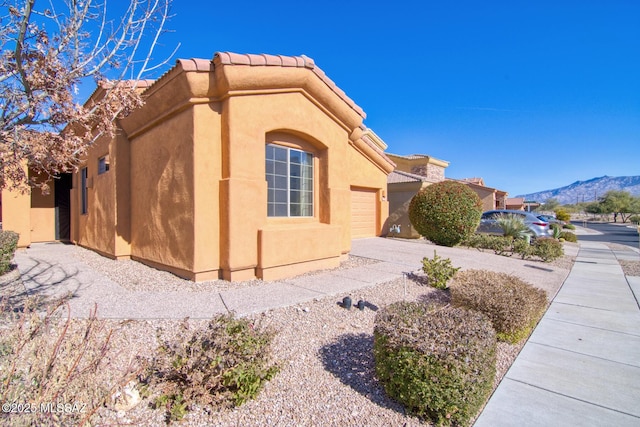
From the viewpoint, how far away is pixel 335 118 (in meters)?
9.02

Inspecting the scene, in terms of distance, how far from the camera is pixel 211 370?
299 cm

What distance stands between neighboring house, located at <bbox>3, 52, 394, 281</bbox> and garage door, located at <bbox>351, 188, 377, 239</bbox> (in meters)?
4.79

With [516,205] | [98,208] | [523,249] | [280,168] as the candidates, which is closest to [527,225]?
[523,249]

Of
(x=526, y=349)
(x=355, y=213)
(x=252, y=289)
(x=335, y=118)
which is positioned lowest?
(x=526, y=349)

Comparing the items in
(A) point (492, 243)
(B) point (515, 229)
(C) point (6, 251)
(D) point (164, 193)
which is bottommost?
(A) point (492, 243)

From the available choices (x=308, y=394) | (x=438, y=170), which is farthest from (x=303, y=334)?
(x=438, y=170)

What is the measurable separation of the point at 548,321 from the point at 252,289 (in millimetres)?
5192

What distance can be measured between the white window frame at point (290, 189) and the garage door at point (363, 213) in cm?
554

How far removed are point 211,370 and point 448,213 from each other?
468 inches

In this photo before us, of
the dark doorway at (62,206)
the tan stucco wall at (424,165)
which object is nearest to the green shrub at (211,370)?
the dark doorway at (62,206)

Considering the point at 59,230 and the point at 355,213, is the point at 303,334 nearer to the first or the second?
the point at 355,213

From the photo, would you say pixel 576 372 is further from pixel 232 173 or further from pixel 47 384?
pixel 232 173

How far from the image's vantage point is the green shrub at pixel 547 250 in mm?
11164

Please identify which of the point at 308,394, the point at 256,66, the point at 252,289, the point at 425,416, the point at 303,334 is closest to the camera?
the point at 425,416
